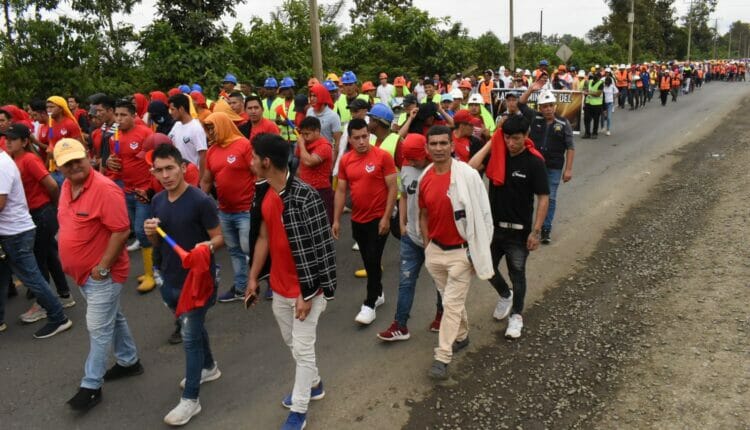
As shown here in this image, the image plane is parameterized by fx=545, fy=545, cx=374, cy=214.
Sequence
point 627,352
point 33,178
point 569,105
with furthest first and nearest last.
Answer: point 569,105 < point 33,178 < point 627,352

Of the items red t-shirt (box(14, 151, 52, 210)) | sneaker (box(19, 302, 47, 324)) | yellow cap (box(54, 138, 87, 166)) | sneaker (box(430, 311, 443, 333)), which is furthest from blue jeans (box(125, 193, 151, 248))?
sneaker (box(430, 311, 443, 333))

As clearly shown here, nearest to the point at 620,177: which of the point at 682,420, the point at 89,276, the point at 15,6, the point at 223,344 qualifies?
the point at 682,420

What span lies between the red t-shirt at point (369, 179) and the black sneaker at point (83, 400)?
252cm

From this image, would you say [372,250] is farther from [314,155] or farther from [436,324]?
[314,155]

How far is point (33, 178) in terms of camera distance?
5.32 m

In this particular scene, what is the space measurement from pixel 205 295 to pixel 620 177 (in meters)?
9.26

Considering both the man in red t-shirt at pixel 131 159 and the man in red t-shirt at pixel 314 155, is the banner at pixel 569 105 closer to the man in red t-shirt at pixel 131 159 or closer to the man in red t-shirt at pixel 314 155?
the man in red t-shirt at pixel 314 155

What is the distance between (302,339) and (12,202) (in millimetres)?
3185

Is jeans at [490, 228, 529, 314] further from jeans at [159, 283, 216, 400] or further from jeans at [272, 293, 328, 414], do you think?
jeans at [159, 283, 216, 400]

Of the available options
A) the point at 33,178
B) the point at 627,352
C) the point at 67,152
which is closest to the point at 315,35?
the point at 33,178

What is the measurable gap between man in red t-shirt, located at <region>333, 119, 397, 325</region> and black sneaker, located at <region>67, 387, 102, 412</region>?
222 cm

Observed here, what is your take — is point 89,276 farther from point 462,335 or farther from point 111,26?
point 111,26

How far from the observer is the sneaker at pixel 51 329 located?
5072 millimetres

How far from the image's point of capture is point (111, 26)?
707 inches
